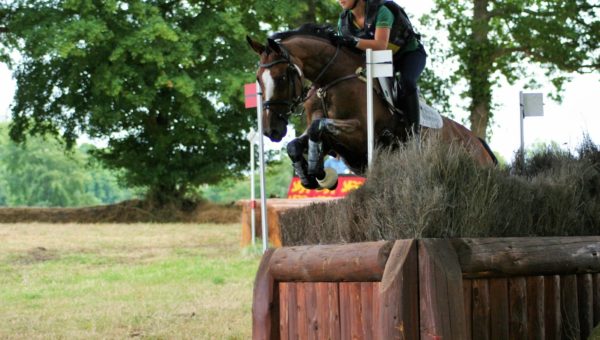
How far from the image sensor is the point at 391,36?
19.3 ft

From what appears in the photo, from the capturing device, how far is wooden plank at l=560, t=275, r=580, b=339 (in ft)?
13.9

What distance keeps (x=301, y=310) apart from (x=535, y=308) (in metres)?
1.10

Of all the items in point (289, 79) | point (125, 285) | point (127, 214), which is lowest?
point (127, 214)

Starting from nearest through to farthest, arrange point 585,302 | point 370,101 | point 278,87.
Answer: point 585,302 → point 370,101 → point 278,87

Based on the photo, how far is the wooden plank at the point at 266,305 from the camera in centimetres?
474

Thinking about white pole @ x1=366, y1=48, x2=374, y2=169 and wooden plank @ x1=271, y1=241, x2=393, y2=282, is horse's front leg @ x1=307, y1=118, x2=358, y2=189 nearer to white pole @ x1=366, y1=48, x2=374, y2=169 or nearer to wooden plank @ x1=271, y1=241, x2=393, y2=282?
white pole @ x1=366, y1=48, x2=374, y2=169

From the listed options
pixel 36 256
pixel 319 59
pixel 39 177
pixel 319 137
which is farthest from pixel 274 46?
pixel 39 177

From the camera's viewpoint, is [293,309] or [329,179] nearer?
[293,309]

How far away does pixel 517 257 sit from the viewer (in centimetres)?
395

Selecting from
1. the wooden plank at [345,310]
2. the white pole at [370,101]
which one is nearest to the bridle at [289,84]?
the white pole at [370,101]

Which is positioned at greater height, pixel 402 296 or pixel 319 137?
pixel 319 137

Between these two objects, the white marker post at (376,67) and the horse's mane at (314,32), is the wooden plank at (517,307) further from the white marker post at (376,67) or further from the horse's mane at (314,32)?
the horse's mane at (314,32)

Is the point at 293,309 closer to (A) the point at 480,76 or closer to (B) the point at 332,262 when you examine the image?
(B) the point at 332,262

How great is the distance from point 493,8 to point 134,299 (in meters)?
14.2
